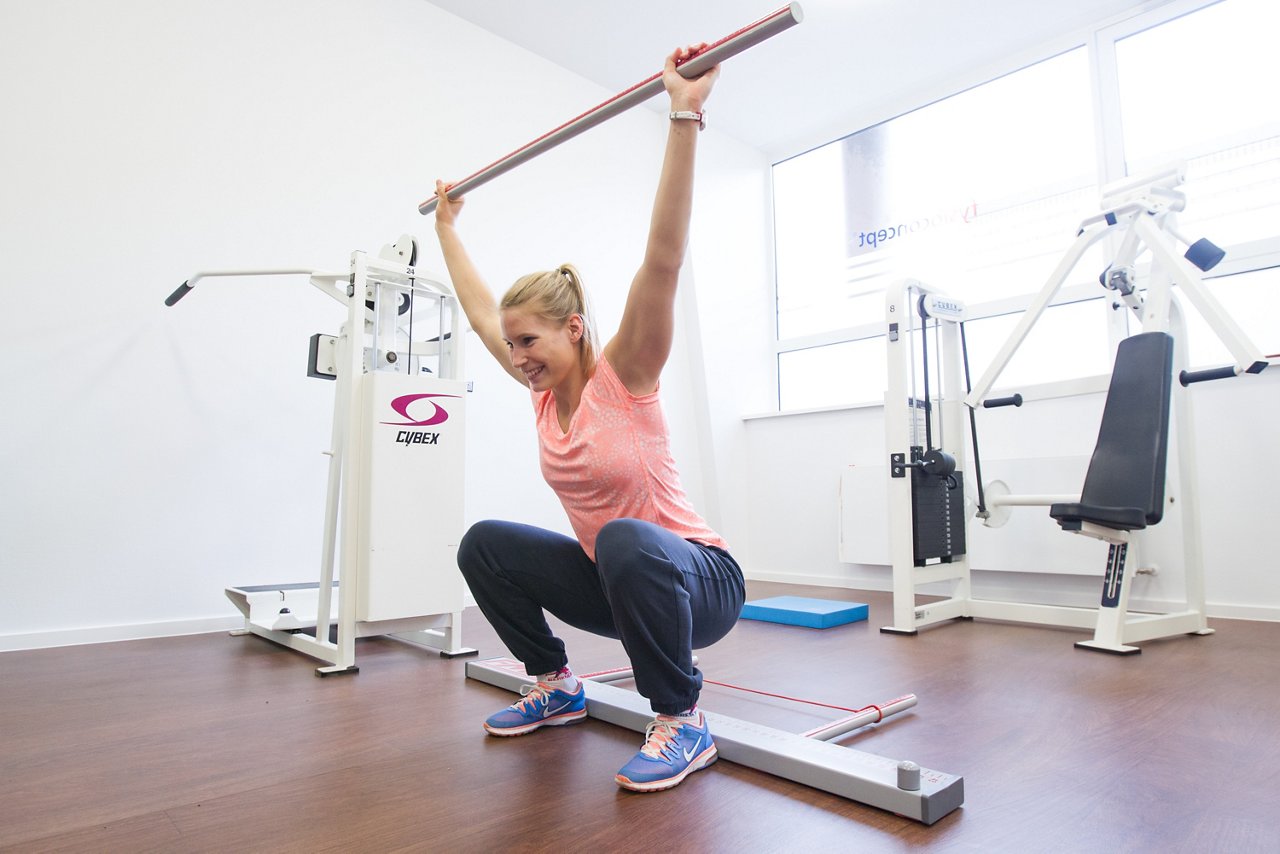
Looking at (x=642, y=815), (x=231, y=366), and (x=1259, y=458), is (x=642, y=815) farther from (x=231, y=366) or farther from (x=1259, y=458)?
(x=1259, y=458)

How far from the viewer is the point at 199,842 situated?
3.34ft

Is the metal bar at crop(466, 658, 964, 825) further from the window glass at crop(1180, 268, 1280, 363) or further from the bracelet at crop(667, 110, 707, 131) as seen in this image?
the window glass at crop(1180, 268, 1280, 363)

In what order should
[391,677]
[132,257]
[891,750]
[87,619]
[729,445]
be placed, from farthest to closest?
[729,445] < [132,257] < [87,619] < [391,677] < [891,750]

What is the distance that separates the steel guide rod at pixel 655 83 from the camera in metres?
1.13

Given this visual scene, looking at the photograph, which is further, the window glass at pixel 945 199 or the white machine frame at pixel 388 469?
the window glass at pixel 945 199

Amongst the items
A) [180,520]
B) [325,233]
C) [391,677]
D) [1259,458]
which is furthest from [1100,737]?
[325,233]

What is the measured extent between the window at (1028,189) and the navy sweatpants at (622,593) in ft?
9.53

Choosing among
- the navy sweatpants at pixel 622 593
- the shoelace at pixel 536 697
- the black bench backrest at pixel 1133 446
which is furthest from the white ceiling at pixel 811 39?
the shoelace at pixel 536 697

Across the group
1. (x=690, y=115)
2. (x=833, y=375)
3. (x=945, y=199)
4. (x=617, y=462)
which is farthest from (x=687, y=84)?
(x=833, y=375)

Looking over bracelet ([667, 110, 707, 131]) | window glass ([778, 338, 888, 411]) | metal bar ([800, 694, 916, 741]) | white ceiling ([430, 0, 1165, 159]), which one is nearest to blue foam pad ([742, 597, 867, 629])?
metal bar ([800, 694, 916, 741])

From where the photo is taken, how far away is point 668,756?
121 cm

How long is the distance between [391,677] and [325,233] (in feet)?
6.51

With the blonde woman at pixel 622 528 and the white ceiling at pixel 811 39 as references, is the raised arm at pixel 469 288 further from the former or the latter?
the white ceiling at pixel 811 39

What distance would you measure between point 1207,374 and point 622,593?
2274 mm
